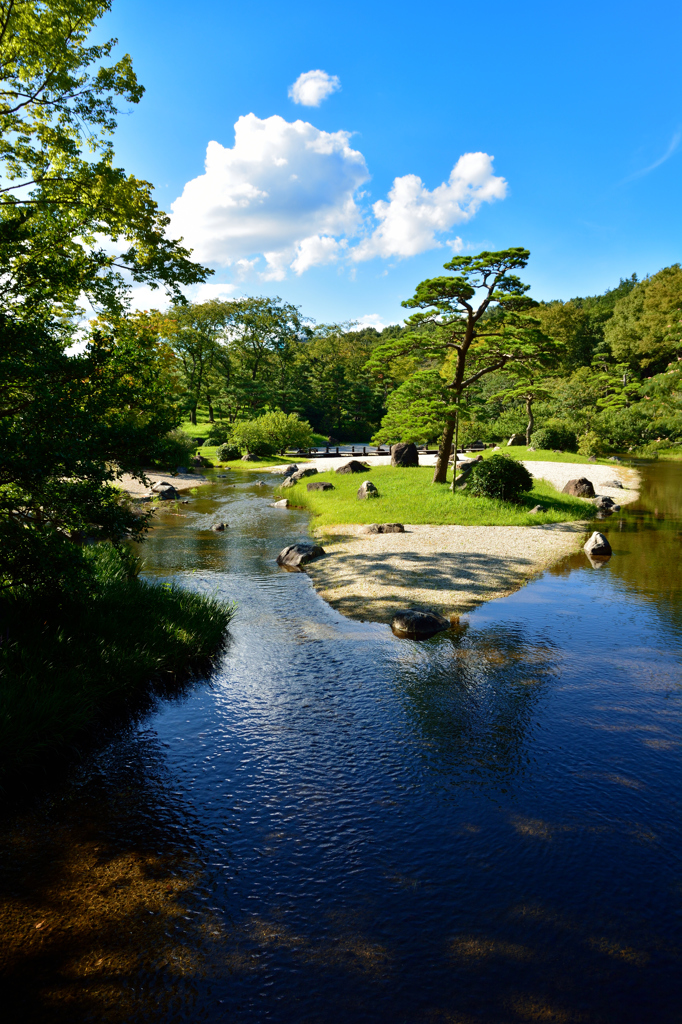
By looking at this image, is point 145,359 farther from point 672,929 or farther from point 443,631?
point 672,929

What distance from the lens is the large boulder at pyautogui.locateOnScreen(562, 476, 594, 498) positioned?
26441 millimetres

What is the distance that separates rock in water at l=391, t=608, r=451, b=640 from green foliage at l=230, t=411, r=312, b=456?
3776 cm

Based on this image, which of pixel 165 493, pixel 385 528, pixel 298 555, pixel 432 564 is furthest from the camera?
pixel 165 493

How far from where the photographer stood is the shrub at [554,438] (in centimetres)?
4494

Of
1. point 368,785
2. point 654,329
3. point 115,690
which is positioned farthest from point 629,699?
point 654,329

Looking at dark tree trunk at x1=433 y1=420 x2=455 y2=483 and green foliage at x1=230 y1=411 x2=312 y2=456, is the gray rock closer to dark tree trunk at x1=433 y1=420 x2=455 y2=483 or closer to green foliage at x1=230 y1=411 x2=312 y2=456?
dark tree trunk at x1=433 y1=420 x2=455 y2=483

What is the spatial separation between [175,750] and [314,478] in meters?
25.7

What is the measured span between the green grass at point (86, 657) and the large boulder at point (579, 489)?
20.6 meters

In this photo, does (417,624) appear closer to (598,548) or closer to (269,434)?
(598,548)

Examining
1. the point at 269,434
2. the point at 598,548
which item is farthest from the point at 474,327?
the point at 269,434

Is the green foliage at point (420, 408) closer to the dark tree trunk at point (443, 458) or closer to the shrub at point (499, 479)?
the dark tree trunk at point (443, 458)

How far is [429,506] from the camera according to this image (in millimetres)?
22000

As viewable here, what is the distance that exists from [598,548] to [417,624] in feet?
29.8

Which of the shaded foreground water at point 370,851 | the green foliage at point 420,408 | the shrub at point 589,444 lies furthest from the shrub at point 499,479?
the shrub at point 589,444
